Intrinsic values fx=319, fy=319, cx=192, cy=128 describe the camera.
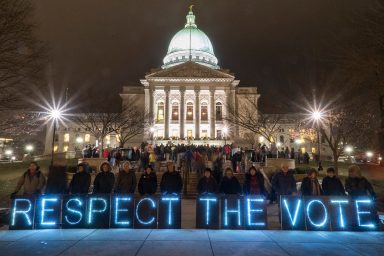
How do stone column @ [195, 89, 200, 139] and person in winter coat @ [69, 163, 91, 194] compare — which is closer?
person in winter coat @ [69, 163, 91, 194]

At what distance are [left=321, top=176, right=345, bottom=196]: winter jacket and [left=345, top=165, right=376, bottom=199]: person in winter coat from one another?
0.75 ft

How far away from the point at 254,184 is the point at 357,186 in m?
3.15

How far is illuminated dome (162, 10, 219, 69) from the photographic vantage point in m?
91.3

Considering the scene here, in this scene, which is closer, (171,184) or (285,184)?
(171,184)

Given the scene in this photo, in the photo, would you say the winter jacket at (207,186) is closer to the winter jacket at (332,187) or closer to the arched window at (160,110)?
the winter jacket at (332,187)

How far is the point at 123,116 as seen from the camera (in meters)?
47.9

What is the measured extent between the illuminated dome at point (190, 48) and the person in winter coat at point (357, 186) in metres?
82.2

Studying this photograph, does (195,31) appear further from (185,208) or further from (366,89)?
(185,208)

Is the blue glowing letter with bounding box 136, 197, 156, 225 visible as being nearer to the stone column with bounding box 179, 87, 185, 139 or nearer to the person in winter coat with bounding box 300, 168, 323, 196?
the person in winter coat with bounding box 300, 168, 323, 196

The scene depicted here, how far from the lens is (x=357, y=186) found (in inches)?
385

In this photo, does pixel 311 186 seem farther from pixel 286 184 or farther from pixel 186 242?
pixel 186 242

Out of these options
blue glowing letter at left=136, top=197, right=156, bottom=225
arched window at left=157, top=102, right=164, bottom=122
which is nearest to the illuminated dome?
arched window at left=157, top=102, right=164, bottom=122

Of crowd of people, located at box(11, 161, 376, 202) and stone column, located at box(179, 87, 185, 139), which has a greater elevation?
stone column, located at box(179, 87, 185, 139)

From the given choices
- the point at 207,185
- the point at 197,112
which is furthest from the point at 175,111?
the point at 207,185
